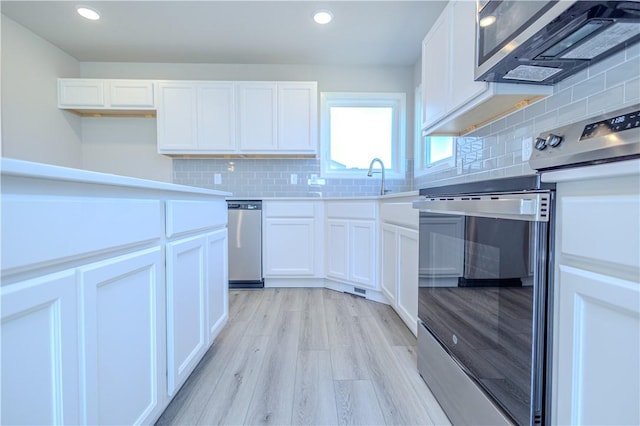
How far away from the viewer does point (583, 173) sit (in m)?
0.58

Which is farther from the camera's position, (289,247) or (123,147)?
(123,147)

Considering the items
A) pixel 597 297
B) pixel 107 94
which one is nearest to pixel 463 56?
pixel 597 297

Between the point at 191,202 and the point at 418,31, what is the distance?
8.64 ft

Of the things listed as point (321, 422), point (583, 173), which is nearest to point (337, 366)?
point (321, 422)

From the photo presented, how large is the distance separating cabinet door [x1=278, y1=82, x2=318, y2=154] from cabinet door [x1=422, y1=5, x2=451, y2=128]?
133 centimetres

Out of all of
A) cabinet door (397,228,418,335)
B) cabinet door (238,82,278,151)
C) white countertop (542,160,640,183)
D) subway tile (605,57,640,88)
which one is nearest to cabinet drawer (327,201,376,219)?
cabinet door (397,228,418,335)

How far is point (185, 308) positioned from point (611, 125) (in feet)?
4.74

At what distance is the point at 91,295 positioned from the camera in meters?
0.69

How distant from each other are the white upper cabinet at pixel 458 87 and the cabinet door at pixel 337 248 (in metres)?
1.20

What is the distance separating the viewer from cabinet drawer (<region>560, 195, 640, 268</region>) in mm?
494

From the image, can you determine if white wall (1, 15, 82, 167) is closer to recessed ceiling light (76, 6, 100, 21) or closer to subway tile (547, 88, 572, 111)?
recessed ceiling light (76, 6, 100, 21)

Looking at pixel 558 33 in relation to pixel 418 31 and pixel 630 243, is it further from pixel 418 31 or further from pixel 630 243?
pixel 418 31

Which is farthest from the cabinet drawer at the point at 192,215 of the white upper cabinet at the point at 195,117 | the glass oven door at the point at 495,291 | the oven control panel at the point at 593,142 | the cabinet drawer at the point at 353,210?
the white upper cabinet at the point at 195,117

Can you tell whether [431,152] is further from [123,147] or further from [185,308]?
[123,147]
